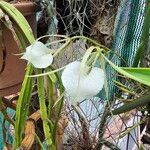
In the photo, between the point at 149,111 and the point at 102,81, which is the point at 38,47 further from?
the point at 149,111

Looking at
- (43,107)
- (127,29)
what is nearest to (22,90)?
(43,107)

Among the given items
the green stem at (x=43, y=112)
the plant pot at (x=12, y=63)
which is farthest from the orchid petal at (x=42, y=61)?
the plant pot at (x=12, y=63)

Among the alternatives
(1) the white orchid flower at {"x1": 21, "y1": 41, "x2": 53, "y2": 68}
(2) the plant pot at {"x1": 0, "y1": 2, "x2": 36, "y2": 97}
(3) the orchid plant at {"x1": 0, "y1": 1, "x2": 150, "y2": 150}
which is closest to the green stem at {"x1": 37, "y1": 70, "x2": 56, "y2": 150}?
(3) the orchid plant at {"x1": 0, "y1": 1, "x2": 150, "y2": 150}

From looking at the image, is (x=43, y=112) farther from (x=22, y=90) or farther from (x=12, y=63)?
(x=12, y=63)

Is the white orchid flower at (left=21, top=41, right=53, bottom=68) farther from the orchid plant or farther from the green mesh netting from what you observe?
the green mesh netting

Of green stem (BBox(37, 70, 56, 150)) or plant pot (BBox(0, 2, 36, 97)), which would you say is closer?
green stem (BBox(37, 70, 56, 150))

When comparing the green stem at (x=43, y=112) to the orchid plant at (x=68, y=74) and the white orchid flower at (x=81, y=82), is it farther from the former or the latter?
the white orchid flower at (x=81, y=82)

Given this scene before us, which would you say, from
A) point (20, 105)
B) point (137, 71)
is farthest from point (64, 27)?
point (137, 71)
